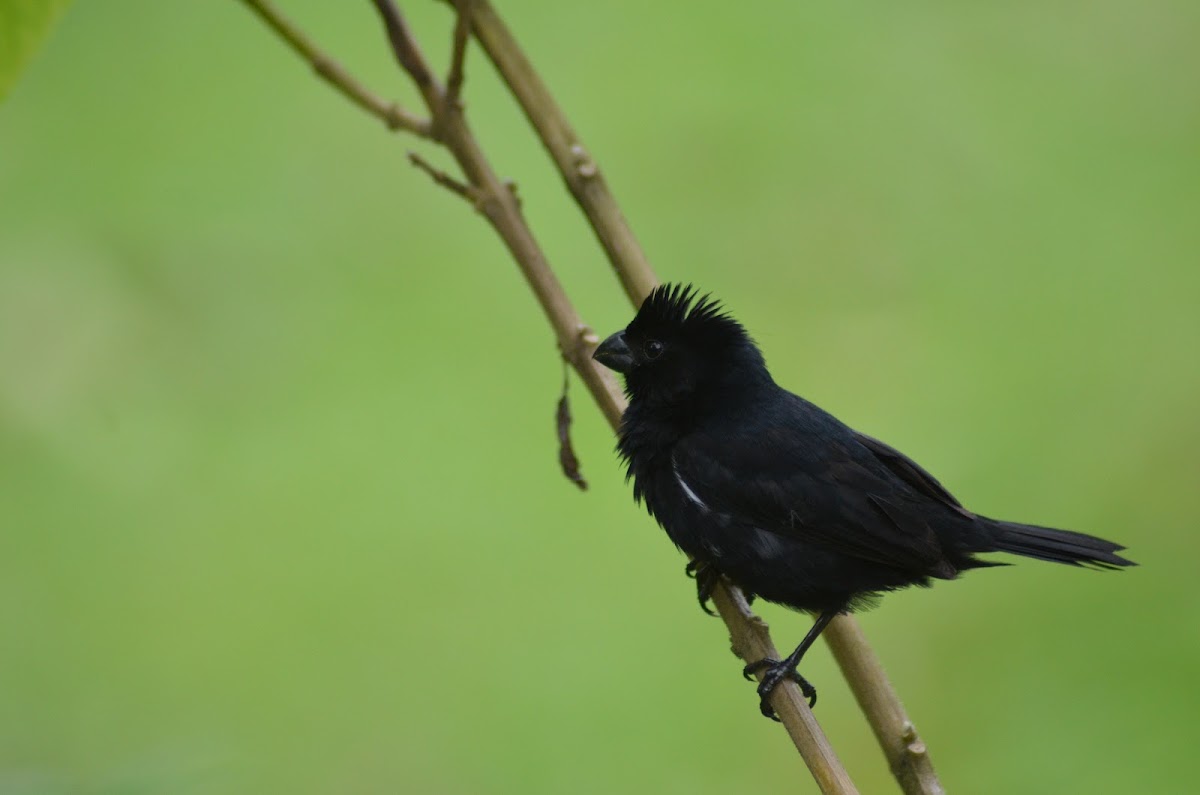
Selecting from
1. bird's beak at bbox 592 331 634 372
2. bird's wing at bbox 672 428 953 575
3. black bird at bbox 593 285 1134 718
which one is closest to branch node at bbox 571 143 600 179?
black bird at bbox 593 285 1134 718

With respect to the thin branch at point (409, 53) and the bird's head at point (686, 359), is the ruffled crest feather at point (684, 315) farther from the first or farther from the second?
the thin branch at point (409, 53)

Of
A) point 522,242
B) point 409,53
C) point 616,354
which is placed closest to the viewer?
point 522,242

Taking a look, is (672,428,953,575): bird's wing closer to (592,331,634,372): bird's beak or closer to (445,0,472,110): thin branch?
(592,331,634,372): bird's beak

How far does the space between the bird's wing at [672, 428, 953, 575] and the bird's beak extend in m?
0.24

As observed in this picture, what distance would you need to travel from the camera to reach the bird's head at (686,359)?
3072 millimetres

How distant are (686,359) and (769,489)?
1.18 feet

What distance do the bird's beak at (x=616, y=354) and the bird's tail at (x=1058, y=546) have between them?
2.89 feet

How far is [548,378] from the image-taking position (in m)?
5.89

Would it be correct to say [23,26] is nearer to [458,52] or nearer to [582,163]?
[458,52]

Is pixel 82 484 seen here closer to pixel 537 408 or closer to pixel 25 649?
pixel 25 649

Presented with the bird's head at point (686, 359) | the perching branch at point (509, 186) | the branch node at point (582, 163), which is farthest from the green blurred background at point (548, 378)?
the branch node at point (582, 163)

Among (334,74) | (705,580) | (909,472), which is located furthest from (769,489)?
(334,74)

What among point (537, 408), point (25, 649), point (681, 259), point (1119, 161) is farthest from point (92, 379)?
point (1119, 161)

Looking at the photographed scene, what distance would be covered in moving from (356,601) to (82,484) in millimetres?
1298
